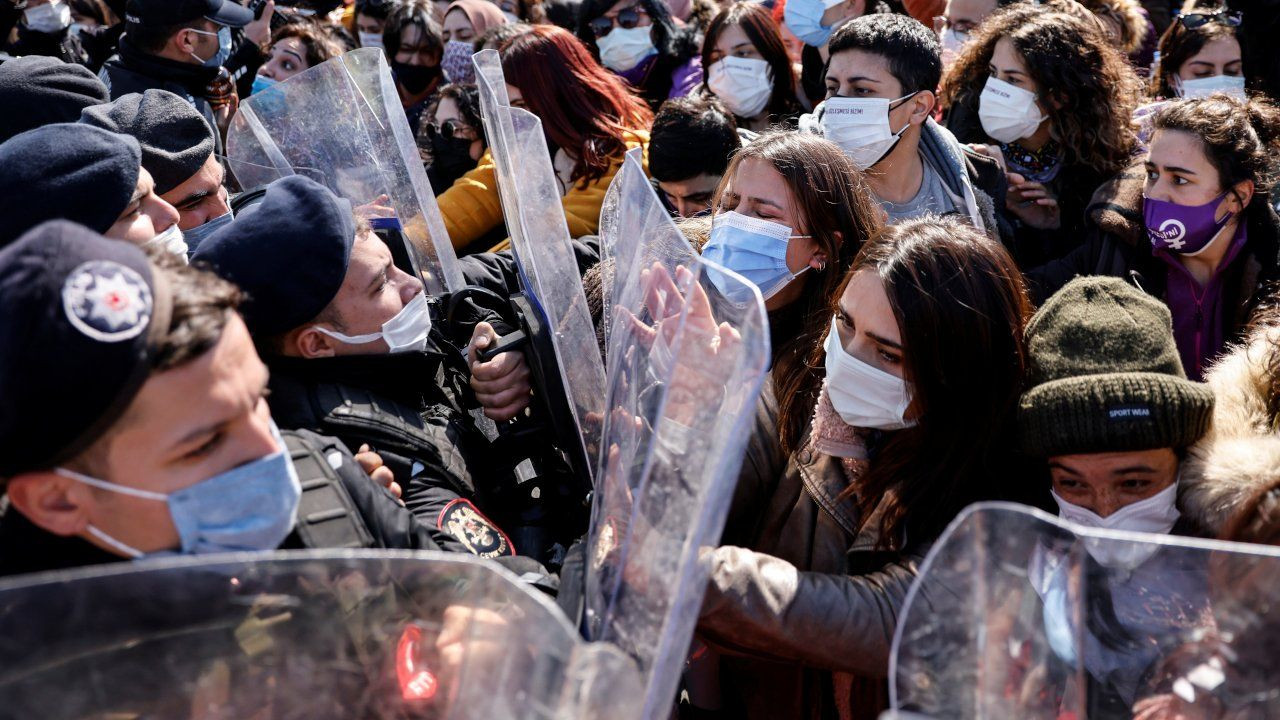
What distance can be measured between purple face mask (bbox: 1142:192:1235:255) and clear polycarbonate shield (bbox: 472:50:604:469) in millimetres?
2262

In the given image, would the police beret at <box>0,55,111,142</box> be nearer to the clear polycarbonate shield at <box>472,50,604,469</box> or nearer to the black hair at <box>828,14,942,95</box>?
the clear polycarbonate shield at <box>472,50,604,469</box>

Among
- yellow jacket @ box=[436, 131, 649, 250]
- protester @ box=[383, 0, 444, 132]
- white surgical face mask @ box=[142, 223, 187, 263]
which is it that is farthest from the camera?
protester @ box=[383, 0, 444, 132]

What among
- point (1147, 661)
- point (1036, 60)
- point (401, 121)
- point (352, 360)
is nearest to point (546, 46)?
point (401, 121)

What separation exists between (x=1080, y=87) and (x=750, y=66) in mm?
1810

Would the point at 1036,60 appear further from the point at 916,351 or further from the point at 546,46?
the point at 916,351

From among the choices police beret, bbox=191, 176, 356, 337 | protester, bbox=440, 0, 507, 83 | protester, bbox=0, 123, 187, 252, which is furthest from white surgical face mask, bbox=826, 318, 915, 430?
protester, bbox=440, 0, 507, 83

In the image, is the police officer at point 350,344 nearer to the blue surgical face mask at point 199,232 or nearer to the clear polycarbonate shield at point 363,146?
the clear polycarbonate shield at point 363,146

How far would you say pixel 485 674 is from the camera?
1.32 meters

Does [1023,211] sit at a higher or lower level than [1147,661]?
lower

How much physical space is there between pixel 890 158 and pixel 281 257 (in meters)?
2.77

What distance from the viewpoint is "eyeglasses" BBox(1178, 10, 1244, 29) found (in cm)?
526

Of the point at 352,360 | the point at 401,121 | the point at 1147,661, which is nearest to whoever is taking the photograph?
the point at 1147,661

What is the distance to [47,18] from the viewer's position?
718cm

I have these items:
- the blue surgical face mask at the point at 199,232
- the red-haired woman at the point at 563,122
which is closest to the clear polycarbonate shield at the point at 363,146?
the blue surgical face mask at the point at 199,232
